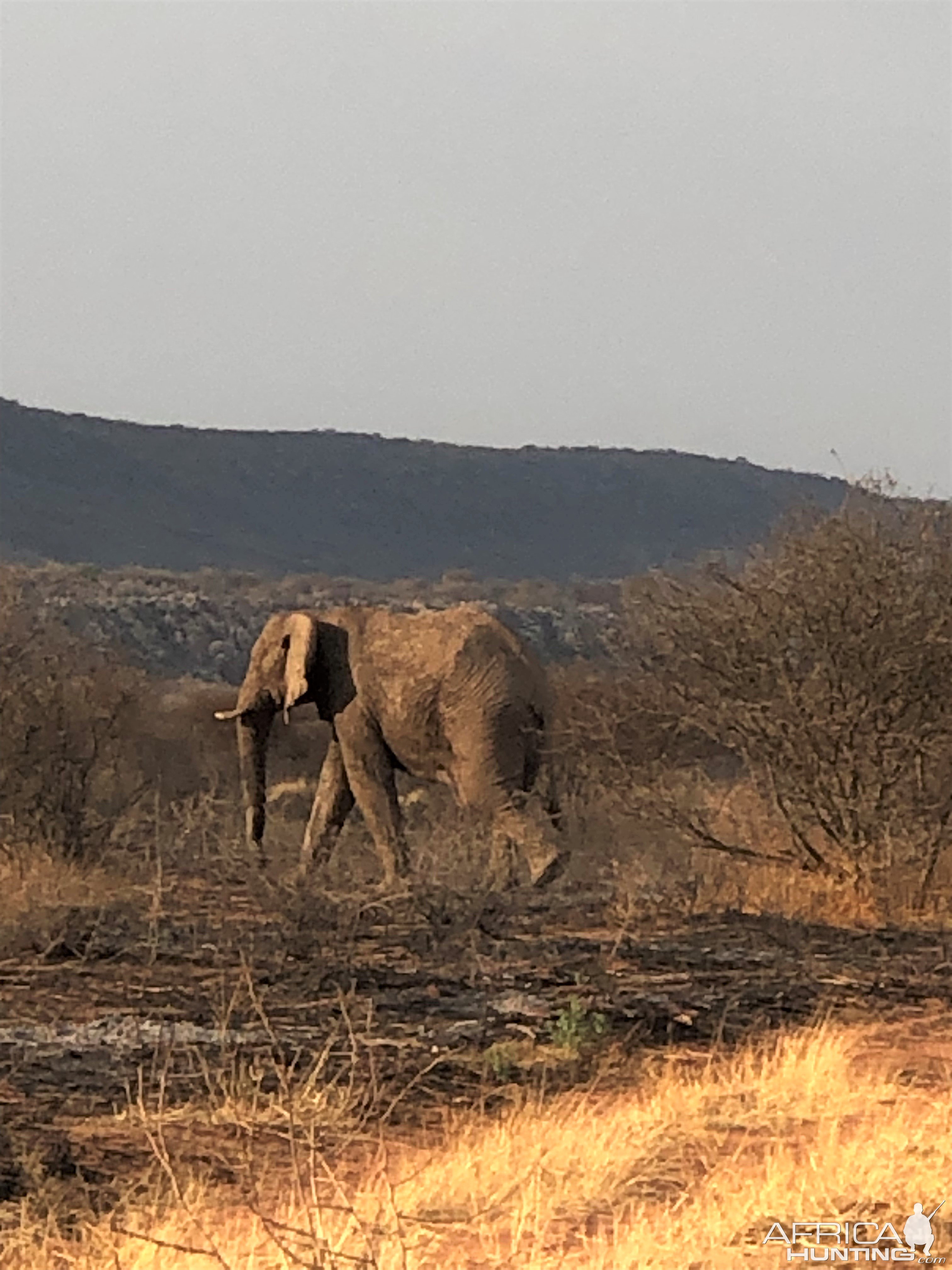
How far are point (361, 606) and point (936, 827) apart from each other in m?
5.22

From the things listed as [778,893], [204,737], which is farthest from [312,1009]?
[204,737]

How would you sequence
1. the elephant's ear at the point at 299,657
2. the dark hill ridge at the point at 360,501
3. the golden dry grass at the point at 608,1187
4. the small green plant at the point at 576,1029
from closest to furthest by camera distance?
the golden dry grass at the point at 608,1187
the small green plant at the point at 576,1029
the elephant's ear at the point at 299,657
the dark hill ridge at the point at 360,501

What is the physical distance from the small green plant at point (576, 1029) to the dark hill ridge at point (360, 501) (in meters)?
81.5

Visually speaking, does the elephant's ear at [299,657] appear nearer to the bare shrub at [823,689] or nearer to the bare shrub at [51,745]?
the bare shrub at [51,745]

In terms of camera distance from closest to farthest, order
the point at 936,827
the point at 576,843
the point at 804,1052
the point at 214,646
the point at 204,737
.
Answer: the point at 804,1052, the point at 936,827, the point at 576,843, the point at 204,737, the point at 214,646

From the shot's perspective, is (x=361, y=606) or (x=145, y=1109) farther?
(x=361, y=606)

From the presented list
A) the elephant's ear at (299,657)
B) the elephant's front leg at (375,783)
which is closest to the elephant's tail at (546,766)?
the elephant's front leg at (375,783)

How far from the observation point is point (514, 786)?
1644 cm

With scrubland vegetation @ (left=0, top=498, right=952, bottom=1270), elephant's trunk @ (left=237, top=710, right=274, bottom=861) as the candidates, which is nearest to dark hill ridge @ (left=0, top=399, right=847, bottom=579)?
elephant's trunk @ (left=237, top=710, right=274, bottom=861)

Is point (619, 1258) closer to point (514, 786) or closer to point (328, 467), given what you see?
point (514, 786)

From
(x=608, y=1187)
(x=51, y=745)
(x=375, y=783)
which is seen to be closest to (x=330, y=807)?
(x=375, y=783)

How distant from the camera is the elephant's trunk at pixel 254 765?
17969 mm

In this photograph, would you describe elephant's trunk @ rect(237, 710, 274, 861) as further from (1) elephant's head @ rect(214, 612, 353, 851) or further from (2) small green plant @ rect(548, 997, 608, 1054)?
(2) small green plant @ rect(548, 997, 608, 1054)

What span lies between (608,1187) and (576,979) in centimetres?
431
